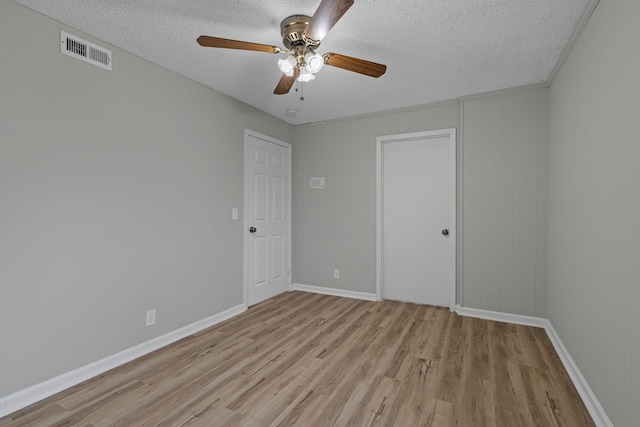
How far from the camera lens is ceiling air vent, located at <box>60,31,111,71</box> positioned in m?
2.04

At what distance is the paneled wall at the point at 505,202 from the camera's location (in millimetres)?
3045

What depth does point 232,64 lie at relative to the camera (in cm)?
262

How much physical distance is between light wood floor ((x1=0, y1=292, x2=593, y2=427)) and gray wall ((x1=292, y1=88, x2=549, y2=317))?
494 millimetres

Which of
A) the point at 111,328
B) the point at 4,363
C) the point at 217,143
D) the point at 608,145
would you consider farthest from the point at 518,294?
the point at 4,363

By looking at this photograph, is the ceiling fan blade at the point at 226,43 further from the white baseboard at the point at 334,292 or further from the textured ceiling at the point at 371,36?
the white baseboard at the point at 334,292

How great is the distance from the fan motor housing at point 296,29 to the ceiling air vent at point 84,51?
1.39 metres

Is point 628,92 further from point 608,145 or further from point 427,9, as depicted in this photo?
point 427,9

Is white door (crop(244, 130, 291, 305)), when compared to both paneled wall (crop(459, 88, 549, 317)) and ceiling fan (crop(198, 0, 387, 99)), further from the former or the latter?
paneled wall (crop(459, 88, 549, 317))

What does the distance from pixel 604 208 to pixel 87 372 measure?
11.3ft

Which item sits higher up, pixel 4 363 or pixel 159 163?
pixel 159 163

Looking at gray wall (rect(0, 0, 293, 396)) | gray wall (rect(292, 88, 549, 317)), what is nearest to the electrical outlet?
gray wall (rect(0, 0, 293, 396))

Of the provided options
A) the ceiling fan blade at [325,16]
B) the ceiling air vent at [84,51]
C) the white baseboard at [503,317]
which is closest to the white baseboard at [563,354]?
the white baseboard at [503,317]

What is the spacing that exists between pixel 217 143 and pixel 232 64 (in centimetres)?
88

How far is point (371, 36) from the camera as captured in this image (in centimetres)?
221
